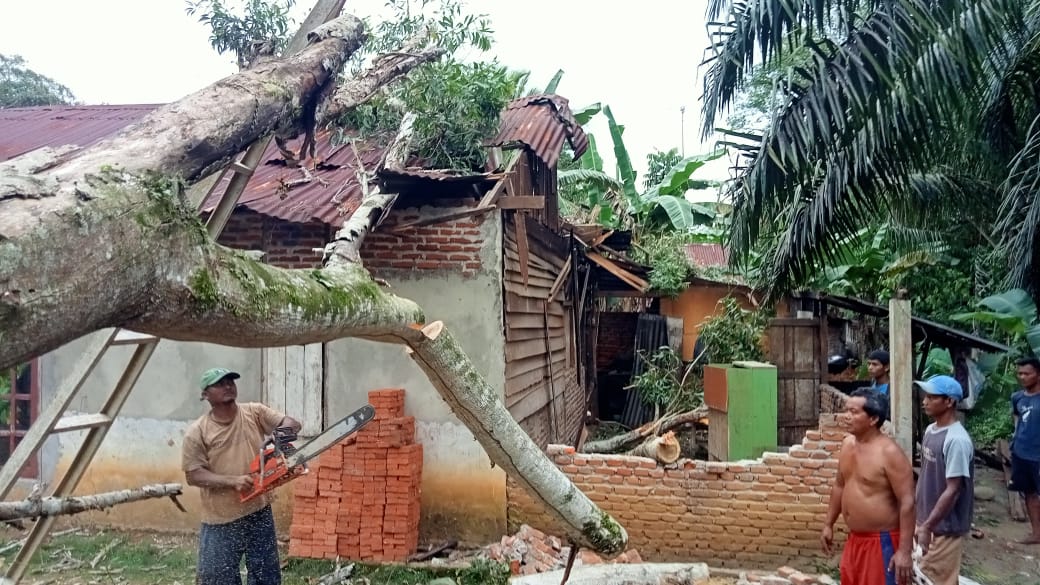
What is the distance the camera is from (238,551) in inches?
169

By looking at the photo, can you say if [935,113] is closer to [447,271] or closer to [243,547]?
[447,271]

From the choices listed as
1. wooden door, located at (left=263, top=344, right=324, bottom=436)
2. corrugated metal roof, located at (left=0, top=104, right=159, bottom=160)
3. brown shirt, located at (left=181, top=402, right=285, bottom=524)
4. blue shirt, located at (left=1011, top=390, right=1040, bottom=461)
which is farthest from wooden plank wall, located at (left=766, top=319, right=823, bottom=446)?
corrugated metal roof, located at (left=0, top=104, right=159, bottom=160)

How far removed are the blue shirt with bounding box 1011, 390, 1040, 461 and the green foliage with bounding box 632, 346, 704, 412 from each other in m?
4.21

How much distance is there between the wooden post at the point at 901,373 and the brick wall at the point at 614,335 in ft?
29.6

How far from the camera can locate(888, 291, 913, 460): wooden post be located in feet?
18.0

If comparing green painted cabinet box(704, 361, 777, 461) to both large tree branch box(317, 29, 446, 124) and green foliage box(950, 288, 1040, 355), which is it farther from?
large tree branch box(317, 29, 446, 124)

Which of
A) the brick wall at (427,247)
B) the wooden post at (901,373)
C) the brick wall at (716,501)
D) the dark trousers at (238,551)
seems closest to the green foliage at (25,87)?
the brick wall at (427,247)

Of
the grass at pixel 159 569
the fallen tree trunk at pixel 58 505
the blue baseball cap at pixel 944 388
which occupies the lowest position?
the grass at pixel 159 569

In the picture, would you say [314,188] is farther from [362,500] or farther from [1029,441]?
[1029,441]

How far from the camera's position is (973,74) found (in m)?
5.14

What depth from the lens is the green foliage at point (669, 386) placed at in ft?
33.8

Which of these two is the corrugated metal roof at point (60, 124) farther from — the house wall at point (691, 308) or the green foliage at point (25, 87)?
the green foliage at point (25, 87)

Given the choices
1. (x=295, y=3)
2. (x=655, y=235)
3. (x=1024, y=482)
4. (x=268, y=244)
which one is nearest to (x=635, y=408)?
(x=655, y=235)

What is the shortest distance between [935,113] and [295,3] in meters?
5.75
